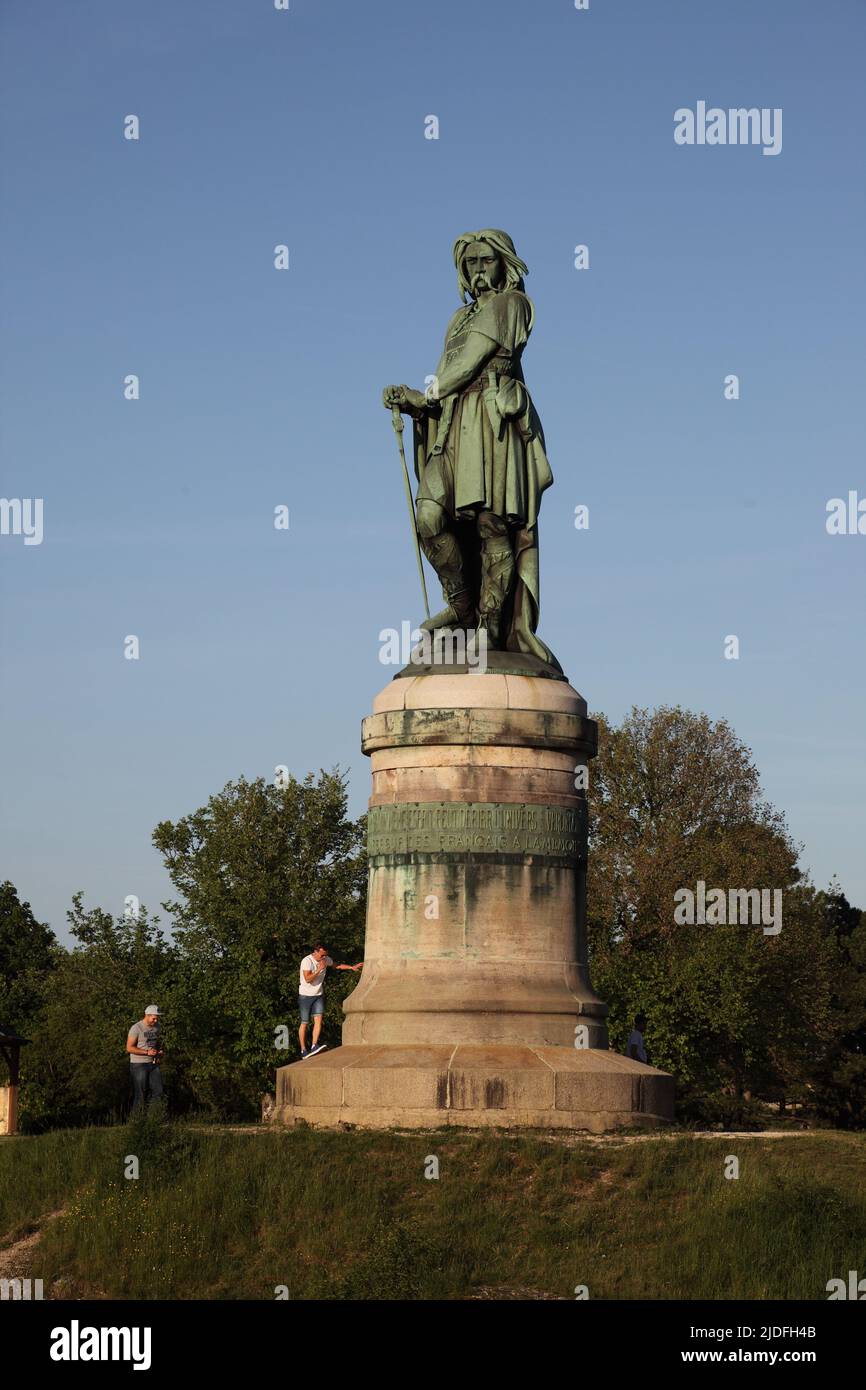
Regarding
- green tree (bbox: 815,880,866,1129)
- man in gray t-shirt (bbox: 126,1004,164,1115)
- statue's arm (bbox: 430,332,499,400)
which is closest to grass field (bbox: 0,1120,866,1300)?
man in gray t-shirt (bbox: 126,1004,164,1115)

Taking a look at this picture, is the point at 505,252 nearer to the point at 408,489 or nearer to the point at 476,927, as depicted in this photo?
the point at 408,489

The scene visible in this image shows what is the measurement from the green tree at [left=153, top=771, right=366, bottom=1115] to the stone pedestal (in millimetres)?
16230

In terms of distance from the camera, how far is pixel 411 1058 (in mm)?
19531

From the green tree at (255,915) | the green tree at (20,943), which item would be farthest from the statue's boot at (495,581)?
the green tree at (20,943)

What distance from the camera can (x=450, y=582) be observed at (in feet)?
73.8

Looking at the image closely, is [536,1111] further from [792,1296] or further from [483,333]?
[483,333]

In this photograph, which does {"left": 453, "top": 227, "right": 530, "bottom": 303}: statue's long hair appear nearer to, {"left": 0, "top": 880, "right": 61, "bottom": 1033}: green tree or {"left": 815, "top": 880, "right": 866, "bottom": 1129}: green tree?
{"left": 815, "top": 880, "right": 866, "bottom": 1129}: green tree

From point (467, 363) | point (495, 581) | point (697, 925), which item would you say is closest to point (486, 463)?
point (467, 363)

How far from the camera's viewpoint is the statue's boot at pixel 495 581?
2219 centimetres

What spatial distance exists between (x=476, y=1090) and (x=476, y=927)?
1.92 metres

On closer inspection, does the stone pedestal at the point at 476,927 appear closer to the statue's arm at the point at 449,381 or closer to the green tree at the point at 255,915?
the statue's arm at the point at 449,381

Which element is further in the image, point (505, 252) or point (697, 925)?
point (697, 925)

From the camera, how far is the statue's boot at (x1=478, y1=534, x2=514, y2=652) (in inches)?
874

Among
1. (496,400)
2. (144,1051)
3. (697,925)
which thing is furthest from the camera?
(697,925)
